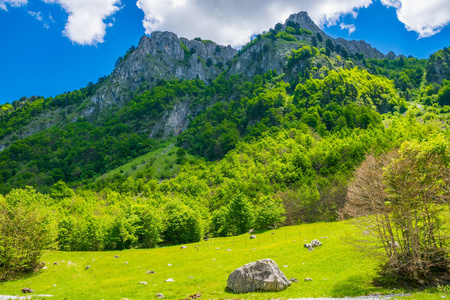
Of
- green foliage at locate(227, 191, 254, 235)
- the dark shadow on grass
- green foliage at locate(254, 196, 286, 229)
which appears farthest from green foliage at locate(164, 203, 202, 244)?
the dark shadow on grass

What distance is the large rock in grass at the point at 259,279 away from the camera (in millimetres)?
21234

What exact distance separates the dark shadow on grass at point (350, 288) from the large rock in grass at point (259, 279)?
393 centimetres

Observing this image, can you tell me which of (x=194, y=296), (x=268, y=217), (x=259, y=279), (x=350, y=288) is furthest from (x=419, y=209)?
(x=268, y=217)

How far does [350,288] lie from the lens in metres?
20.5

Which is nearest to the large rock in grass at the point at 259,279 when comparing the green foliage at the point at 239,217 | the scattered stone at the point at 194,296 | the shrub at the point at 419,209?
the scattered stone at the point at 194,296

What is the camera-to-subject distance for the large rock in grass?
21.2 metres

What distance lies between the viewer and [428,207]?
1856 cm

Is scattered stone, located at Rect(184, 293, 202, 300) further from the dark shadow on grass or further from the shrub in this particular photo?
the shrub

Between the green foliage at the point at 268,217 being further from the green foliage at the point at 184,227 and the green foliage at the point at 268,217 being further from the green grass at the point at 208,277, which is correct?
the green grass at the point at 208,277

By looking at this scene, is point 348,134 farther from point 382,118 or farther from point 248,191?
point 248,191

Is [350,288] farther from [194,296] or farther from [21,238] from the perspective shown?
[21,238]

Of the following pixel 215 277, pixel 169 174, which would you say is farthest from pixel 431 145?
pixel 169 174

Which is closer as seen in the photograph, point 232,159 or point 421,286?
point 421,286

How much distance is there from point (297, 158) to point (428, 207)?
10884cm
